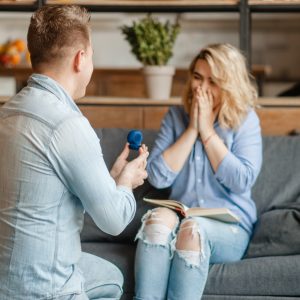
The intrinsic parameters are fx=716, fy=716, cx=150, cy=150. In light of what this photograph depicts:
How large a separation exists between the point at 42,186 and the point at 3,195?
0.35 feet

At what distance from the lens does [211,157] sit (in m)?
2.66

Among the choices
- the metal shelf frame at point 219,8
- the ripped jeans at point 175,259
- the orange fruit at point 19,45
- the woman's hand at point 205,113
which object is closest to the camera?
the ripped jeans at point 175,259

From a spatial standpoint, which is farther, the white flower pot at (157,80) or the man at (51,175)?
the white flower pot at (157,80)

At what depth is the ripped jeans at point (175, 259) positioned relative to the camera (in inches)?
90.5

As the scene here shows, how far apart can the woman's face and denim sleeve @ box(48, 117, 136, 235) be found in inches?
44.6

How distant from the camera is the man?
168cm

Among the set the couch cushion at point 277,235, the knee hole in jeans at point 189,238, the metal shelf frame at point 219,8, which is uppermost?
the metal shelf frame at point 219,8

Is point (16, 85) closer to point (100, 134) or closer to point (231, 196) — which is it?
point (100, 134)

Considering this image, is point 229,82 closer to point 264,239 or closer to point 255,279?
point 264,239

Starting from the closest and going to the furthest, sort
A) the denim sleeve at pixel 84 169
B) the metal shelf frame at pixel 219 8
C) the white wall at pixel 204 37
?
the denim sleeve at pixel 84 169 → the metal shelf frame at pixel 219 8 → the white wall at pixel 204 37

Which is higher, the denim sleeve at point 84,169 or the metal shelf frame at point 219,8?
the metal shelf frame at point 219,8

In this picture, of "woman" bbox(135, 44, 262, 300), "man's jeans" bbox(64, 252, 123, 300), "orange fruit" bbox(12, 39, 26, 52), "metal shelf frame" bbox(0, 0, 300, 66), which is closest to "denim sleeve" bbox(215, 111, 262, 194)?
"woman" bbox(135, 44, 262, 300)

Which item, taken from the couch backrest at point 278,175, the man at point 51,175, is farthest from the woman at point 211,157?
the man at point 51,175

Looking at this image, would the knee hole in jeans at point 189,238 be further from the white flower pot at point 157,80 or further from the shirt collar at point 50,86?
the white flower pot at point 157,80
